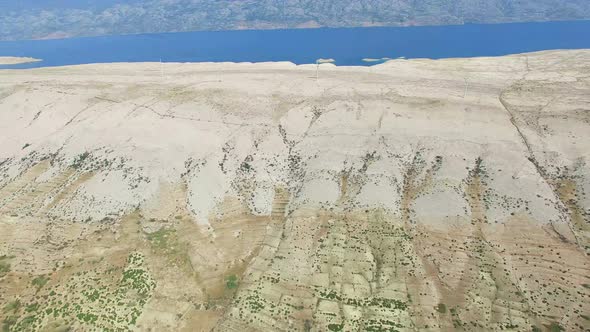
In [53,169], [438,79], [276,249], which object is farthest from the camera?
[438,79]

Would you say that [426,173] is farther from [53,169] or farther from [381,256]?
[53,169]

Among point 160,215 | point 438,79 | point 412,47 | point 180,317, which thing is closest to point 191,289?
point 180,317

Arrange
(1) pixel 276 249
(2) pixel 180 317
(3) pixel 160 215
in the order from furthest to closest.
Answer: (3) pixel 160 215 → (1) pixel 276 249 → (2) pixel 180 317

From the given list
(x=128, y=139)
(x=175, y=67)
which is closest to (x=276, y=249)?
(x=128, y=139)

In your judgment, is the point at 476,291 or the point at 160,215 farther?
the point at 160,215

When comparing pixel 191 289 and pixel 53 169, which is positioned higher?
pixel 53 169

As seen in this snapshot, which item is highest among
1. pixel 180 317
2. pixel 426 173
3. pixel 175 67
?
pixel 175 67

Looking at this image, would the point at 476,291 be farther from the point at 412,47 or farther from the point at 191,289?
the point at 412,47
